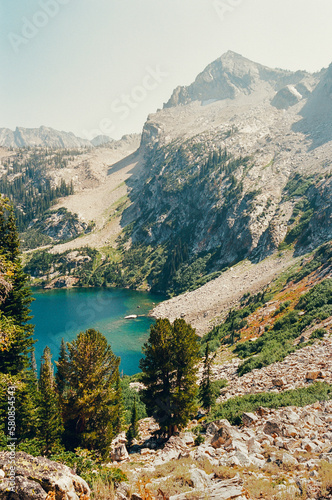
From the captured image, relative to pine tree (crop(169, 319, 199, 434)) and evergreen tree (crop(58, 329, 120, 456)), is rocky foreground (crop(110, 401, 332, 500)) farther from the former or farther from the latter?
pine tree (crop(169, 319, 199, 434))

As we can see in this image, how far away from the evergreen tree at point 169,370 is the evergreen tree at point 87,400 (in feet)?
15.1

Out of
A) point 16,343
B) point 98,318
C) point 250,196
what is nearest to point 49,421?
point 16,343

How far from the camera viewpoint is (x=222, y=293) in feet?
278

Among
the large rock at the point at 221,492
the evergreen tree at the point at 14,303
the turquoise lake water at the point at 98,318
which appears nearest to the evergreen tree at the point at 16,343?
the evergreen tree at the point at 14,303

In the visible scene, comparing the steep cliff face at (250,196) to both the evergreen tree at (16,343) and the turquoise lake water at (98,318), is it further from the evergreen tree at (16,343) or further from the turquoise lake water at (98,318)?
the evergreen tree at (16,343)

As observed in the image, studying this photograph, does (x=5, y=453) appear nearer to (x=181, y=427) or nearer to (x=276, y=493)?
(x=276, y=493)

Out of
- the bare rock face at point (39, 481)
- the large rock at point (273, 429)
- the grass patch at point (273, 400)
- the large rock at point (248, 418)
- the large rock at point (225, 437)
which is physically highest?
the bare rock face at point (39, 481)

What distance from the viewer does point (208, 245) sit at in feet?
458

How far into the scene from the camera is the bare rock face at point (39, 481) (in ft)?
27.1

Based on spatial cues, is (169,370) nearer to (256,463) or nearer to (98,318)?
(256,463)

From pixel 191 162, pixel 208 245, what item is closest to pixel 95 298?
pixel 208 245

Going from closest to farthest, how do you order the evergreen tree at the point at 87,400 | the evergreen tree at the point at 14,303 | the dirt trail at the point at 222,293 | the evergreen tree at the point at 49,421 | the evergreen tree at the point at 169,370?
the evergreen tree at the point at 49,421 < the evergreen tree at the point at 14,303 < the evergreen tree at the point at 87,400 < the evergreen tree at the point at 169,370 < the dirt trail at the point at 222,293

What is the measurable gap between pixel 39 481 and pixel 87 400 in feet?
36.4

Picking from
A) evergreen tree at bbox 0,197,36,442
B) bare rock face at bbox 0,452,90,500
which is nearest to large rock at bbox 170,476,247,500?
bare rock face at bbox 0,452,90,500
